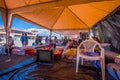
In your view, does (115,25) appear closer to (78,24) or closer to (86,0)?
(86,0)

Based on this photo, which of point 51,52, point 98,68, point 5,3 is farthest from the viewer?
point 5,3

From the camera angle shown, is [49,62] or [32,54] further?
[32,54]

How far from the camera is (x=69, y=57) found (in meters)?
4.64

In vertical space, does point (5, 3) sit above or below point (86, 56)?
above

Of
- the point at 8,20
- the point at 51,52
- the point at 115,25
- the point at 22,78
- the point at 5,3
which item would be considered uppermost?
the point at 5,3

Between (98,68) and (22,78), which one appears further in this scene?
(98,68)

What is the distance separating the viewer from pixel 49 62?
389 cm

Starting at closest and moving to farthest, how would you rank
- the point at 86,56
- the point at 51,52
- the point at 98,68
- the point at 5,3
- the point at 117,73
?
the point at 117,73 → the point at 86,56 → the point at 98,68 → the point at 51,52 → the point at 5,3

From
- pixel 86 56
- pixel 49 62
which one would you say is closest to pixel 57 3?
pixel 49 62

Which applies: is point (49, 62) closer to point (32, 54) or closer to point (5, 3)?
point (32, 54)

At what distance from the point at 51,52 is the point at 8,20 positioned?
11.3 ft

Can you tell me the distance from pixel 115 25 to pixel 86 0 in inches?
55.2

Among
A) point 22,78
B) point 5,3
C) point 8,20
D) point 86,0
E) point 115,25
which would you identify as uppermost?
point 5,3

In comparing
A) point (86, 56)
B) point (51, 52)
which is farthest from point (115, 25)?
point (51, 52)
